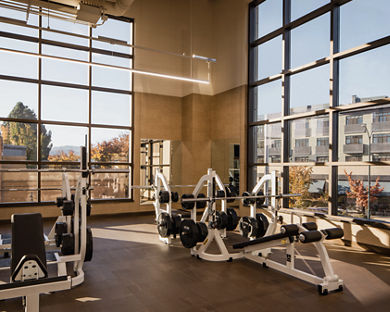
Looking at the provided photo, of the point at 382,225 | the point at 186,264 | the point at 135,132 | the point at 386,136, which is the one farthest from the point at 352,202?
the point at 135,132

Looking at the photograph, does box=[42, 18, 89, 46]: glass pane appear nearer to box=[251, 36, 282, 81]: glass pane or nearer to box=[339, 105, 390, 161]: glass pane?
box=[251, 36, 282, 81]: glass pane

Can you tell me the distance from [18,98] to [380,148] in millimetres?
7192

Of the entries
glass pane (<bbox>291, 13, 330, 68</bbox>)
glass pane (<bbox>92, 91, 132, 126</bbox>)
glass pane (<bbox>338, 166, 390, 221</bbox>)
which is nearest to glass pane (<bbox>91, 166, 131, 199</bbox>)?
glass pane (<bbox>92, 91, 132, 126</bbox>)

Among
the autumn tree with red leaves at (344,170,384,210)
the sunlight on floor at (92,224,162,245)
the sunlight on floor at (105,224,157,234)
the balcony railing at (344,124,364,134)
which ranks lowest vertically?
the sunlight on floor at (105,224,157,234)

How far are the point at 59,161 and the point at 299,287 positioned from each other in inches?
238

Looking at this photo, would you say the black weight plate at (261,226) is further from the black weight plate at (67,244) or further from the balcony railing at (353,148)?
the black weight plate at (67,244)

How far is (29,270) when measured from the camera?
2039mm

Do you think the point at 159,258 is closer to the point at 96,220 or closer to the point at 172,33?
the point at 96,220

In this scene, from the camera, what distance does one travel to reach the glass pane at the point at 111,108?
7863mm

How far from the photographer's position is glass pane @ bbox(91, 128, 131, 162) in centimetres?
787

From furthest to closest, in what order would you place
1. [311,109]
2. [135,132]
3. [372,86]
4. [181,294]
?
[135,132] → [311,109] → [372,86] → [181,294]

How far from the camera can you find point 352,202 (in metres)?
5.33

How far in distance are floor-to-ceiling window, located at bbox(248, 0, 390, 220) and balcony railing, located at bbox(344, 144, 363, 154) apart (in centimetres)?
2

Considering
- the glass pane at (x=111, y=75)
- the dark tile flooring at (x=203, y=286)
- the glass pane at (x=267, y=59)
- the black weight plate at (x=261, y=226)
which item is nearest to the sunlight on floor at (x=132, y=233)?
the dark tile flooring at (x=203, y=286)
